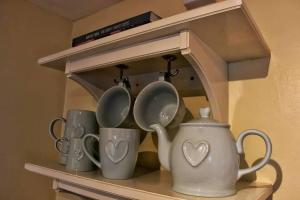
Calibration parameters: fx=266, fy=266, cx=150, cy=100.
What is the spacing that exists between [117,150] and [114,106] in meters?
0.28

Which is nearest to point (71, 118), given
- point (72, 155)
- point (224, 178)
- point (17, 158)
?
point (72, 155)

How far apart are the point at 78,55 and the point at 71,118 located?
0.69 ft

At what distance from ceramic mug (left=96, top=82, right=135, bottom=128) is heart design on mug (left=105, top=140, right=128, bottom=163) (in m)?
0.16

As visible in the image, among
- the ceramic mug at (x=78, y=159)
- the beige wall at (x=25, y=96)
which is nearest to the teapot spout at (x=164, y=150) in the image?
the ceramic mug at (x=78, y=159)

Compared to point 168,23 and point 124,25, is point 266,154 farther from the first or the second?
point 124,25

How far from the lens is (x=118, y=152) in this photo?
688 mm

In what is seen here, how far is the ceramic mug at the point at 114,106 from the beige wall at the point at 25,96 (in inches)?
18.8

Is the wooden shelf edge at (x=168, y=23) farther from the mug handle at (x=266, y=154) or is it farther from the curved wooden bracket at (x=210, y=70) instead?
the mug handle at (x=266, y=154)

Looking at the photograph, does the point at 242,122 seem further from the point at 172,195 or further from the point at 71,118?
the point at 71,118

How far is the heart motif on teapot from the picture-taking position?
535 mm

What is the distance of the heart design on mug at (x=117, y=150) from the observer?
69 centimetres

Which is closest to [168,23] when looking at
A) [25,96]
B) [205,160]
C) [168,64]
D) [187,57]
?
[187,57]

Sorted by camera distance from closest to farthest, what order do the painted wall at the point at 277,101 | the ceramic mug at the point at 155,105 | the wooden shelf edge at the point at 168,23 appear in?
the wooden shelf edge at the point at 168,23
the painted wall at the point at 277,101
the ceramic mug at the point at 155,105

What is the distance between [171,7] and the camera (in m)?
0.99
